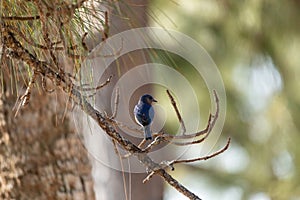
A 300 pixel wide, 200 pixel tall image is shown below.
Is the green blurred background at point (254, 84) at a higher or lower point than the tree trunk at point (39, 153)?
higher

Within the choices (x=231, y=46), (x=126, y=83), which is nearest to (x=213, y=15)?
(x=231, y=46)

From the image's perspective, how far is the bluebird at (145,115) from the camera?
107 cm

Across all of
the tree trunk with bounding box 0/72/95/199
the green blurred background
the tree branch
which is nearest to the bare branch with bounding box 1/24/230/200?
the tree branch

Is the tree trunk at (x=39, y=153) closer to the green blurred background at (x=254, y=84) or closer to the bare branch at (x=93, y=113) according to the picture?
the bare branch at (x=93, y=113)

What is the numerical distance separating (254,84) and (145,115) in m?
2.81

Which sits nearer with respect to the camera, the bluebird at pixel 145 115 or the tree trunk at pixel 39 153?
the bluebird at pixel 145 115

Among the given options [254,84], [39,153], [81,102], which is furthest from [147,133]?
[254,84]

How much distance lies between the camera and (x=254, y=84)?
3857 millimetres

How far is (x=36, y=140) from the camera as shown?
75.2 inches

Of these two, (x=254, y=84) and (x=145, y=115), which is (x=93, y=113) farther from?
(x=254, y=84)

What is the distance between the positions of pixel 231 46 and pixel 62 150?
2.02 m

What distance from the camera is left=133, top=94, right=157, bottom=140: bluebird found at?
1.07 metres

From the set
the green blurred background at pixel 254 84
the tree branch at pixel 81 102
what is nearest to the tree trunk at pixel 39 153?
the tree branch at pixel 81 102

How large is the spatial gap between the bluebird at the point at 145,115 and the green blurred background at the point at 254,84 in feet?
7.24
